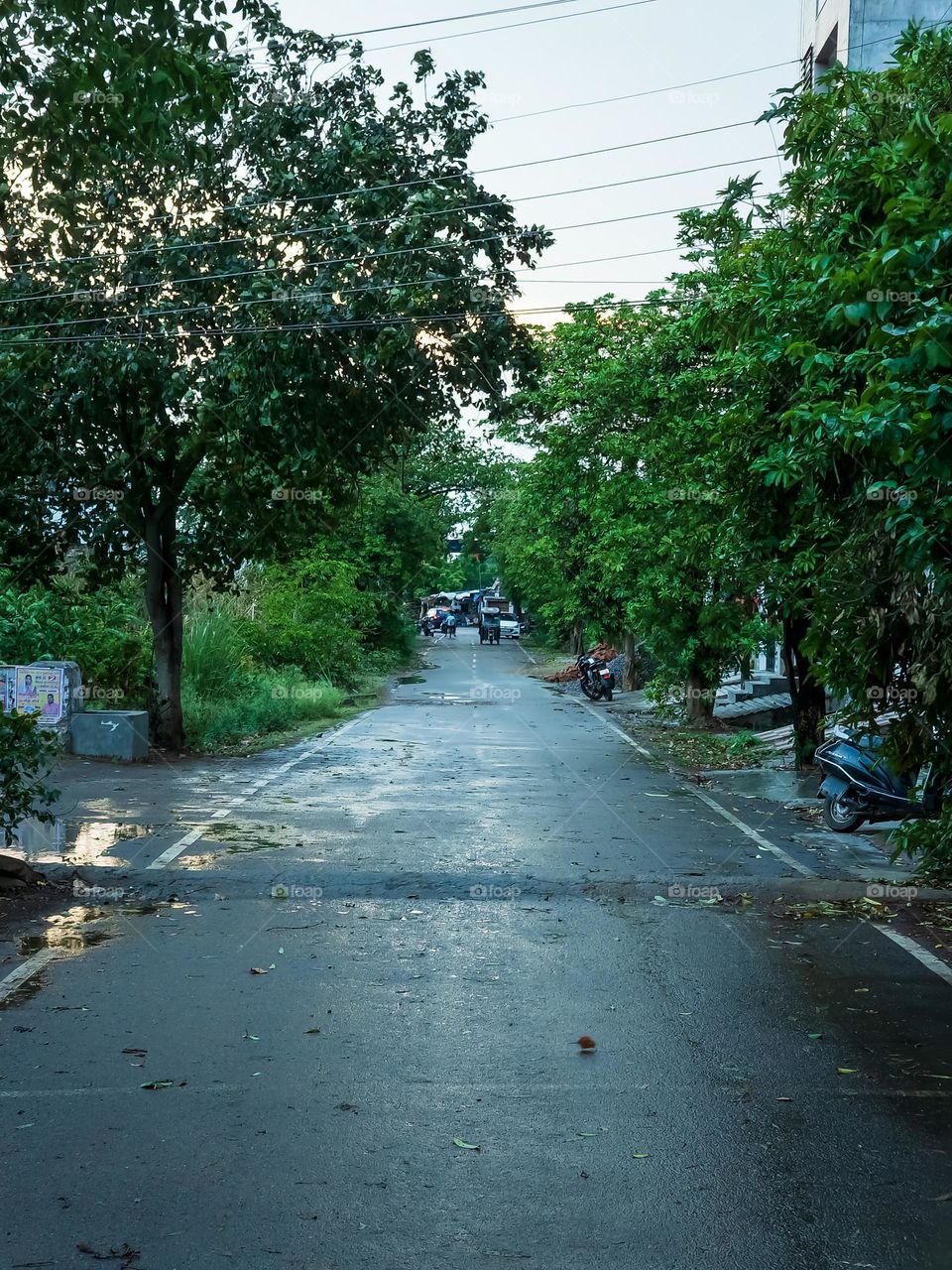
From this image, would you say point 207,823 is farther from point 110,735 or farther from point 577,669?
point 577,669

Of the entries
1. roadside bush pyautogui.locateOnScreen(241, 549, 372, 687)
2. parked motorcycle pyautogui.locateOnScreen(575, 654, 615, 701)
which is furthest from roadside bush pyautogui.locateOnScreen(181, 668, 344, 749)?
parked motorcycle pyautogui.locateOnScreen(575, 654, 615, 701)

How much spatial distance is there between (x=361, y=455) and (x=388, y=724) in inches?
335

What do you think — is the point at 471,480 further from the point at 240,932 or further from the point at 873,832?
the point at 240,932

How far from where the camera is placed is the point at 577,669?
158 feet

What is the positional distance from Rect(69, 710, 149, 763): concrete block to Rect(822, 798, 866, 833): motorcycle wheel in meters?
10.1

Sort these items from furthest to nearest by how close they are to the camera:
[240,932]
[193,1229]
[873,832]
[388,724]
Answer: [388,724] → [873,832] → [240,932] → [193,1229]

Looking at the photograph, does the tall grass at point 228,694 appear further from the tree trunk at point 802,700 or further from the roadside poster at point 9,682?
the tree trunk at point 802,700

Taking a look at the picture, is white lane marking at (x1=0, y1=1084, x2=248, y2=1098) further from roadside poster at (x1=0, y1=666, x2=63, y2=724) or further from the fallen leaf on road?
roadside poster at (x1=0, y1=666, x2=63, y2=724)

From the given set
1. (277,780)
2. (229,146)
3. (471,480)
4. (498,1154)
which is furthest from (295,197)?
(471,480)

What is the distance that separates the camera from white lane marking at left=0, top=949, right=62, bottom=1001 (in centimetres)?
748

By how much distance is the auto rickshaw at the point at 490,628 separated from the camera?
273 ft

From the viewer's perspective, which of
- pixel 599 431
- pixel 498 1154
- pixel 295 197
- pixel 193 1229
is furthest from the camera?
pixel 599 431

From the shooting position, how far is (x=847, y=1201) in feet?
15.5

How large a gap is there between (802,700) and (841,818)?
5.61 metres
